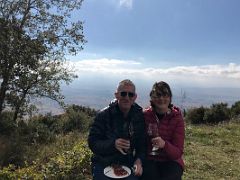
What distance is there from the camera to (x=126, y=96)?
5074 millimetres

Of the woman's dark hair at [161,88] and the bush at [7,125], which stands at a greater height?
the woman's dark hair at [161,88]

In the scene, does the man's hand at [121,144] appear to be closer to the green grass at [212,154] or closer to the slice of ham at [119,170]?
the slice of ham at [119,170]

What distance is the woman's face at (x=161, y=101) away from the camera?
5203mm

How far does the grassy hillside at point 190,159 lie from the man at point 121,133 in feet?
5.05

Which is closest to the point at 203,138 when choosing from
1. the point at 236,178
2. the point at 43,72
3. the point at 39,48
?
the point at 236,178

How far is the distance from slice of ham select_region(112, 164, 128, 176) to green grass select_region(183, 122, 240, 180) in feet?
10.6

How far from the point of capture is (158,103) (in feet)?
17.2

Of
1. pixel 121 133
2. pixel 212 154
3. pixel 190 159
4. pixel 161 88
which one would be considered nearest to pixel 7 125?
pixel 212 154

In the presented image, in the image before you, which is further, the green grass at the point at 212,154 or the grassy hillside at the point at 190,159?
the green grass at the point at 212,154

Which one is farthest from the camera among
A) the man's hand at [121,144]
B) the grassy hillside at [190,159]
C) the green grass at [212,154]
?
the green grass at [212,154]

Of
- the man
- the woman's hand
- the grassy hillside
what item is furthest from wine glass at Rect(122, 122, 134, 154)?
the grassy hillside

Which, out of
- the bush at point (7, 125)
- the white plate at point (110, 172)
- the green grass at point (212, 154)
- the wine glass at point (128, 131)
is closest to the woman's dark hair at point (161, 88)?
the wine glass at point (128, 131)

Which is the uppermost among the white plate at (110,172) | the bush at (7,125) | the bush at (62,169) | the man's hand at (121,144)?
the man's hand at (121,144)

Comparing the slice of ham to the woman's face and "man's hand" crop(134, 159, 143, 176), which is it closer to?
"man's hand" crop(134, 159, 143, 176)
